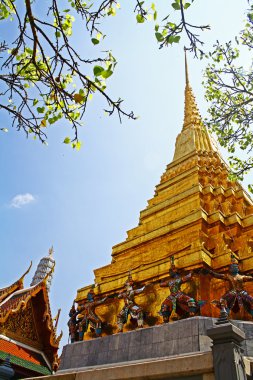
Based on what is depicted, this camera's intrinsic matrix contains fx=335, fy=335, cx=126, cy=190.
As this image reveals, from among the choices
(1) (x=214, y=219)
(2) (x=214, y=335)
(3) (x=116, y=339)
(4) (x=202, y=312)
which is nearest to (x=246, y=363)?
(2) (x=214, y=335)

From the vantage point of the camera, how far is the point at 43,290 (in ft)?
49.3

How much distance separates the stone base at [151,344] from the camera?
6.89 metres

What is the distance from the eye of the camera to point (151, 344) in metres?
7.52

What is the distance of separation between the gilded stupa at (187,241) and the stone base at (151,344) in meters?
1.04

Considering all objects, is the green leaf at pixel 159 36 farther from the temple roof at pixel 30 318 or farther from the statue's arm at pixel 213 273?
the temple roof at pixel 30 318

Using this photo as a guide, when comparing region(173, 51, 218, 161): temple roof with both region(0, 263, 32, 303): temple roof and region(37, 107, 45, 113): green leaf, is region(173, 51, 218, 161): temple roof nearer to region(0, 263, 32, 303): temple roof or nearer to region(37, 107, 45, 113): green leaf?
region(0, 263, 32, 303): temple roof

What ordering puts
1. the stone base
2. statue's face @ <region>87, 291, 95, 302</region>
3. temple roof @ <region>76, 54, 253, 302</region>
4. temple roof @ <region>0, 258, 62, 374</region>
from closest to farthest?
the stone base, temple roof @ <region>76, 54, 253, 302</region>, statue's face @ <region>87, 291, 95, 302</region>, temple roof @ <region>0, 258, 62, 374</region>

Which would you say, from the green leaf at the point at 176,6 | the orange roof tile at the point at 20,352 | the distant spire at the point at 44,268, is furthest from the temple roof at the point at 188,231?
the distant spire at the point at 44,268

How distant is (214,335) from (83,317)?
19.7 ft

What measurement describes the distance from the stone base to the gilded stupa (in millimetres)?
1036

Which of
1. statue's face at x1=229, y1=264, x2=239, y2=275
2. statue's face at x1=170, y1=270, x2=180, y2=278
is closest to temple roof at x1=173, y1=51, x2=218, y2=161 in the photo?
statue's face at x1=170, y1=270, x2=180, y2=278

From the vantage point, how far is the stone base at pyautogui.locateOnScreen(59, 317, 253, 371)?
689cm

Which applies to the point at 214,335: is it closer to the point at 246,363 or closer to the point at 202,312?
the point at 246,363

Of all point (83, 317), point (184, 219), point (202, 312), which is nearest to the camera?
point (202, 312)
